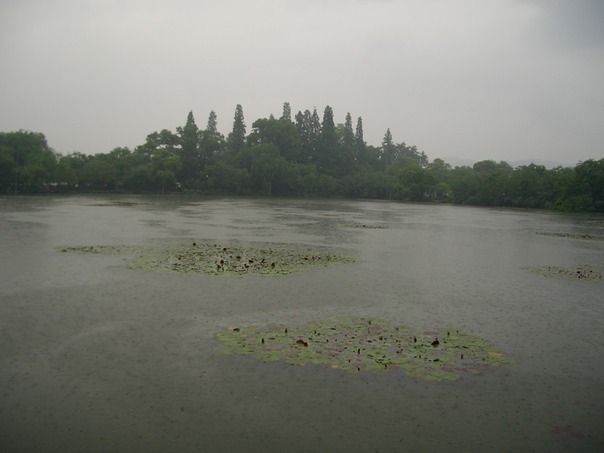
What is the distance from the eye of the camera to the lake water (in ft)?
17.1

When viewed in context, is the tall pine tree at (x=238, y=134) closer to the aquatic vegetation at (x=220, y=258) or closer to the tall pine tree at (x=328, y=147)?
→ the tall pine tree at (x=328, y=147)

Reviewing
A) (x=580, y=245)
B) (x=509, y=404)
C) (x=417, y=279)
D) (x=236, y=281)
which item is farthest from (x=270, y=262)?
(x=580, y=245)

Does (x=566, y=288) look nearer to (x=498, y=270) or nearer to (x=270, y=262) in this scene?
(x=498, y=270)

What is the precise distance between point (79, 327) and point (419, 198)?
306 ft

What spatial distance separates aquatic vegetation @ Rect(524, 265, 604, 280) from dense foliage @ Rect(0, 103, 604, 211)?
5273 cm

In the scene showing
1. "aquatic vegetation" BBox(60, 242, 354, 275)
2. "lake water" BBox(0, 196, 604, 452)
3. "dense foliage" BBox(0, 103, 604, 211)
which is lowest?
"lake water" BBox(0, 196, 604, 452)

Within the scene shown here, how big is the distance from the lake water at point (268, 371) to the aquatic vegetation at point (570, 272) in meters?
1.08

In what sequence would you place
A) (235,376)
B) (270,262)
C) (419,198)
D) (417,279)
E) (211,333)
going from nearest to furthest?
(235,376)
(211,333)
(417,279)
(270,262)
(419,198)

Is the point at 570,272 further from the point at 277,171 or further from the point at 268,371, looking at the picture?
the point at 277,171

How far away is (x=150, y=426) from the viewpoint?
5.27 meters

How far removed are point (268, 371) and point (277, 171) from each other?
91.0 m

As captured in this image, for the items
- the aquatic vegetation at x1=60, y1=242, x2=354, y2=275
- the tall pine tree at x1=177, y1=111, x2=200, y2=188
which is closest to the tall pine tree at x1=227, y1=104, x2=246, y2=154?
the tall pine tree at x1=177, y1=111, x2=200, y2=188

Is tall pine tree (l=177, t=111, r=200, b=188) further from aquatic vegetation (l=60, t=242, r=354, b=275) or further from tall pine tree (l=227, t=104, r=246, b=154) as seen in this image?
aquatic vegetation (l=60, t=242, r=354, b=275)

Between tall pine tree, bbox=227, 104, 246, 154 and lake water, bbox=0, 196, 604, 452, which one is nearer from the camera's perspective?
lake water, bbox=0, 196, 604, 452
